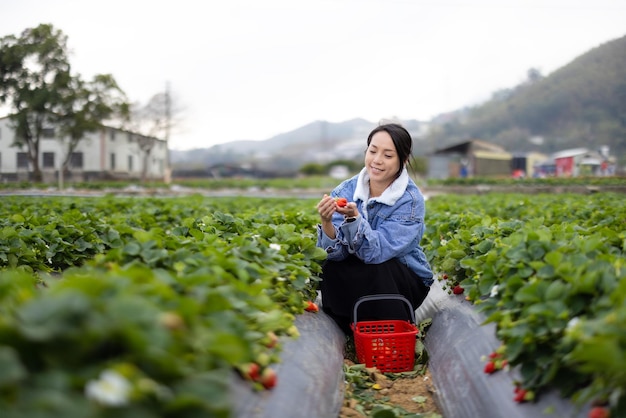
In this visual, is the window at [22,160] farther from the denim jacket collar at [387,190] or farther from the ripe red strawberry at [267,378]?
the ripe red strawberry at [267,378]

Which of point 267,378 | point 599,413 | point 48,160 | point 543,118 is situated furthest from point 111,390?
point 543,118

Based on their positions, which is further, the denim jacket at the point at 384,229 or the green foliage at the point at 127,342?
the denim jacket at the point at 384,229

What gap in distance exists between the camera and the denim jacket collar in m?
4.12

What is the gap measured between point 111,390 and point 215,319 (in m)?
0.54

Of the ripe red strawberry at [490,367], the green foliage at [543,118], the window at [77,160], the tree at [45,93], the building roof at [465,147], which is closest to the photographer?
the ripe red strawberry at [490,367]

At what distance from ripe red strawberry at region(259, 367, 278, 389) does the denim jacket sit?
5.28ft

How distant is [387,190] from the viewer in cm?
418

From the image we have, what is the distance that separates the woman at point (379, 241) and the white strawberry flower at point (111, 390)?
245 centimetres

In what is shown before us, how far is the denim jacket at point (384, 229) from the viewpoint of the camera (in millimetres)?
3908

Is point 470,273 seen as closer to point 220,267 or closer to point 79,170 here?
point 220,267

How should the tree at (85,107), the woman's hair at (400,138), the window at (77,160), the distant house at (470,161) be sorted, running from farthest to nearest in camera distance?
the distant house at (470,161)
the window at (77,160)
the tree at (85,107)
the woman's hair at (400,138)

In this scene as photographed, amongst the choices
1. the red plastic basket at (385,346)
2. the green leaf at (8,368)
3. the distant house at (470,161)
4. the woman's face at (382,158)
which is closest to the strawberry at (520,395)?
the red plastic basket at (385,346)

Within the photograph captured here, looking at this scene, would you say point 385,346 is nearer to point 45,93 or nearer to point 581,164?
point 45,93

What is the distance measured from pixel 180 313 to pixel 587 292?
1589 millimetres
